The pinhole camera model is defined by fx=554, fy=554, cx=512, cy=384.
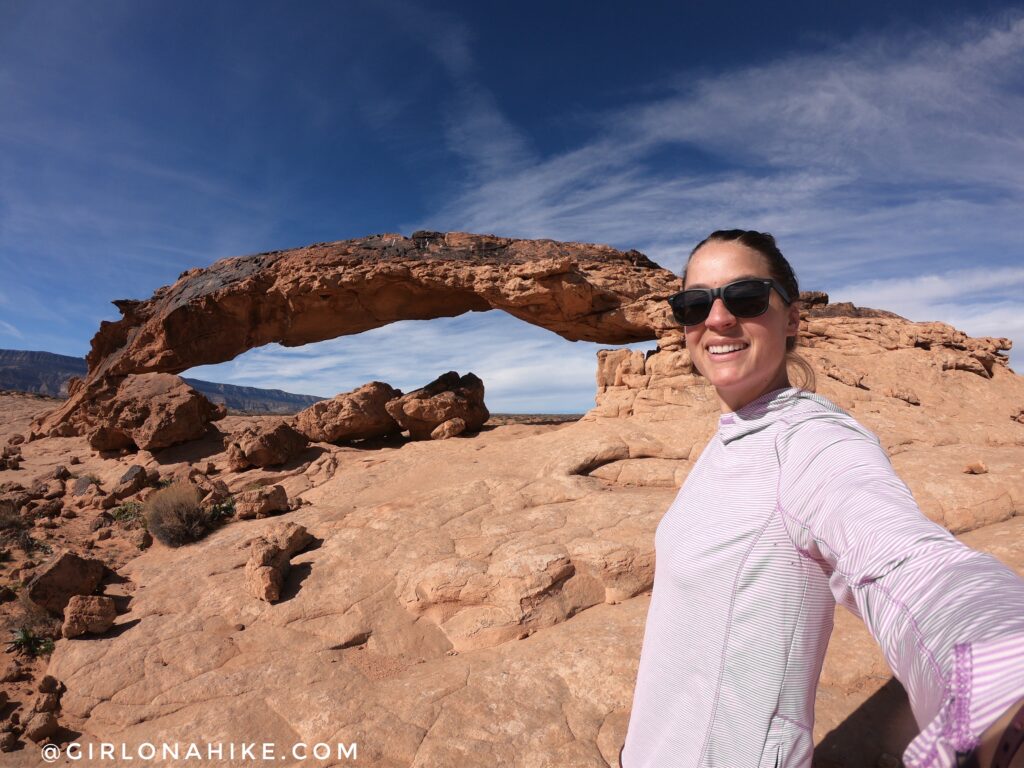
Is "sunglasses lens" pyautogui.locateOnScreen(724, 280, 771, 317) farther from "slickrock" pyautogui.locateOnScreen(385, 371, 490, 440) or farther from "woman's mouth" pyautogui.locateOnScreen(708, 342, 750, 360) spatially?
"slickrock" pyautogui.locateOnScreen(385, 371, 490, 440)

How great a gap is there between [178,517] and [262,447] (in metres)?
2.56

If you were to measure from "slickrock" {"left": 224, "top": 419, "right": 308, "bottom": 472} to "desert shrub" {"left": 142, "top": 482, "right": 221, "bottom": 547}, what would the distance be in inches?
79.5

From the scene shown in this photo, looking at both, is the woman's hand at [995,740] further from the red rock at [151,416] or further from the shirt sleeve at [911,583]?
the red rock at [151,416]

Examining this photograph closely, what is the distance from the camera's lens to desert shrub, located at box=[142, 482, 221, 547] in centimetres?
843

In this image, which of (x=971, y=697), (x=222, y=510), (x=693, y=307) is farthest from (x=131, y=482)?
(x=971, y=697)

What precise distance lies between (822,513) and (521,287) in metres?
11.9

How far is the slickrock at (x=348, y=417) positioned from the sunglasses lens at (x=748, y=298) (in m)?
11.3

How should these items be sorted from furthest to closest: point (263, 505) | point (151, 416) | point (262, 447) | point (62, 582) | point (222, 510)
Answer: point (151, 416)
point (262, 447)
point (222, 510)
point (263, 505)
point (62, 582)

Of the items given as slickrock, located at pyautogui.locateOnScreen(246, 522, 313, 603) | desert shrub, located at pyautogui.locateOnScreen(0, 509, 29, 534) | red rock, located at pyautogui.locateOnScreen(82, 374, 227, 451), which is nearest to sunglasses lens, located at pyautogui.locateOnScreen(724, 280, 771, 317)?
slickrock, located at pyautogui.locateOnScreen(246, 522, 313, 603)

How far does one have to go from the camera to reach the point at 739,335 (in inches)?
61.6

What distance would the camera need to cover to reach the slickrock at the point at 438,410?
1198 centimetres

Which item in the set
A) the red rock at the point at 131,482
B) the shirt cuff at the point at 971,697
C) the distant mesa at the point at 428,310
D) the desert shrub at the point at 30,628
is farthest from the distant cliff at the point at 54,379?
the shirt cuff at the point at 971,697

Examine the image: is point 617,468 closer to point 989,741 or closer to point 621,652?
point 621,652

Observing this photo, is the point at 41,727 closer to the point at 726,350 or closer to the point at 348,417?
the point at 726,350
